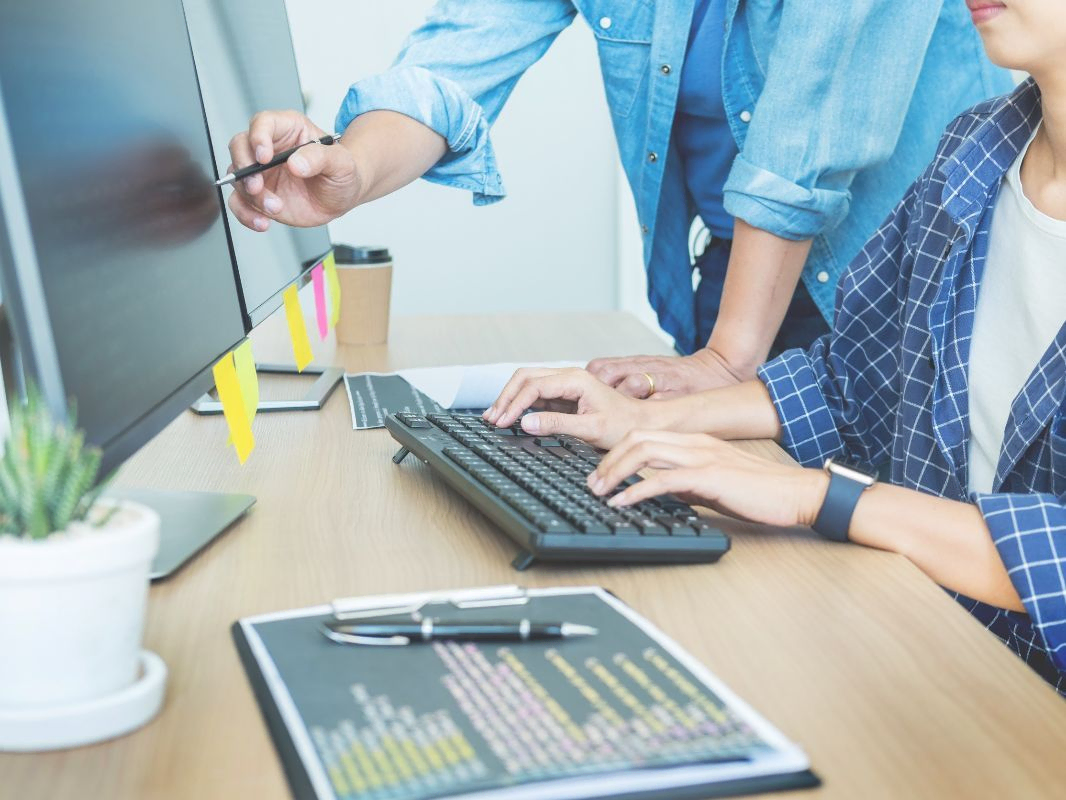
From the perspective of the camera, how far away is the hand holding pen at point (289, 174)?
3.72ft

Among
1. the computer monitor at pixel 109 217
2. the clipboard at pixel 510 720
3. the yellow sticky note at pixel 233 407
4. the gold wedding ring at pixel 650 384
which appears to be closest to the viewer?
the clipboard at pixel 510 720

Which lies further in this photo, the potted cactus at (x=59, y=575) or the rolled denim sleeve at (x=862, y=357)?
the rolled denim sleeve at (x=862, y=357)

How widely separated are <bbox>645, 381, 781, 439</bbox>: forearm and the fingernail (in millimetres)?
399

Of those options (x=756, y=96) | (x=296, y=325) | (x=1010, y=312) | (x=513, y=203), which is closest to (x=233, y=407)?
(x=296, y=325)

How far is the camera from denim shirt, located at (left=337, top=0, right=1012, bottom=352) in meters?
1.35

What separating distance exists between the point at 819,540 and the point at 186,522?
0.45 m

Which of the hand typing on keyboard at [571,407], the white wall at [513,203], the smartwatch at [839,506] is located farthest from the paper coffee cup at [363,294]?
the white wall at [513,203]

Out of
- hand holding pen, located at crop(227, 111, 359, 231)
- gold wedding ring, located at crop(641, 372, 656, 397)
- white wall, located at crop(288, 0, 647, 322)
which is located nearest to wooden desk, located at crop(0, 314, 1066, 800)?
hand holding pen, located at crop(227, 111, 359, 231)

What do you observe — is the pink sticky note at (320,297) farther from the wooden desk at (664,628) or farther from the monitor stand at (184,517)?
the monitor stand at (184,517)

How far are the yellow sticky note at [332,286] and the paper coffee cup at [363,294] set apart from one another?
5 centimetres

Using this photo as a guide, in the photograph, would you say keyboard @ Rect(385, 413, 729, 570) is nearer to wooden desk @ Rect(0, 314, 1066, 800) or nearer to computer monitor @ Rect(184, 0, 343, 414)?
wooden desk @ Rect(0, 314, 1066, 800)

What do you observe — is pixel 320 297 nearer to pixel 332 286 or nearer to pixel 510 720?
pixel 332 286

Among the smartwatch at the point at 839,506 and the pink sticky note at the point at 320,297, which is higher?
the pink sticky note at the point at 320,297

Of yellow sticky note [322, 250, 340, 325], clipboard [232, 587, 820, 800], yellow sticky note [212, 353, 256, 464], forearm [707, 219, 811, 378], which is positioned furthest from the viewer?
yellow sticky note [322, 250, 340, 325]
